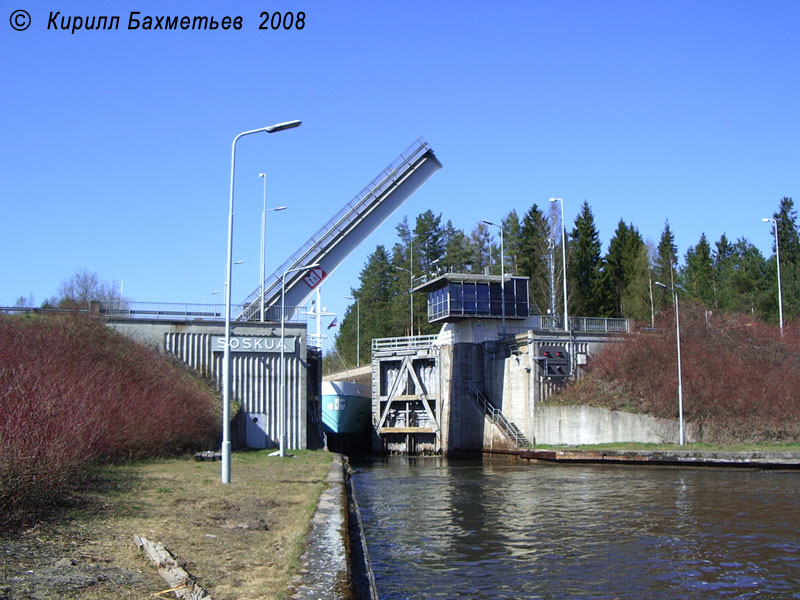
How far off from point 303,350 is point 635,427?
1467cm

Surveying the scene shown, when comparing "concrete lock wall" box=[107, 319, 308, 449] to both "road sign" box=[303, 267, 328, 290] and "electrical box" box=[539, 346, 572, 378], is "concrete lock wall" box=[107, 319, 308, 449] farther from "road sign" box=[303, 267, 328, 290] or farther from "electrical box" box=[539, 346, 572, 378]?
"electrical box" box=[539, 346, 572, 378]

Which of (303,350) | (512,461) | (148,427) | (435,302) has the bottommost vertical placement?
(512,461)

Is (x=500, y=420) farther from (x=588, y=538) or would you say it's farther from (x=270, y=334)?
(x=588, y=538)

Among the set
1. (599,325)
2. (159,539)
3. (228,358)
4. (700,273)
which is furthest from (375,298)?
(159,539)

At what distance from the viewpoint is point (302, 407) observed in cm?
3253

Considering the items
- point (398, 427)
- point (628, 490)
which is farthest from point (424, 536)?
point (398, 427)

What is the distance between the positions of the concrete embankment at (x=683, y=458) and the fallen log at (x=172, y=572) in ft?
78.4

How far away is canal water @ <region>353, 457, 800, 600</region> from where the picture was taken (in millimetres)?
9547

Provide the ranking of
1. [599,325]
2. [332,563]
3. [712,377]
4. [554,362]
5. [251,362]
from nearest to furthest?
[332,563], [251,362], [712,377], [554,362], [599,325]

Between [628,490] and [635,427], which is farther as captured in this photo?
[635,427]

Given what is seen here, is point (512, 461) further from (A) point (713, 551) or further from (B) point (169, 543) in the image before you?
(B) point (169, 543)

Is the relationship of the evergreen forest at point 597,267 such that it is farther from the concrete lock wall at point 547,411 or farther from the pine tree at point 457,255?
the concrete lock wall at point 547,411

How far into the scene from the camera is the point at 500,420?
4206 cm

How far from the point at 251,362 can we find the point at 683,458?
674 inches
